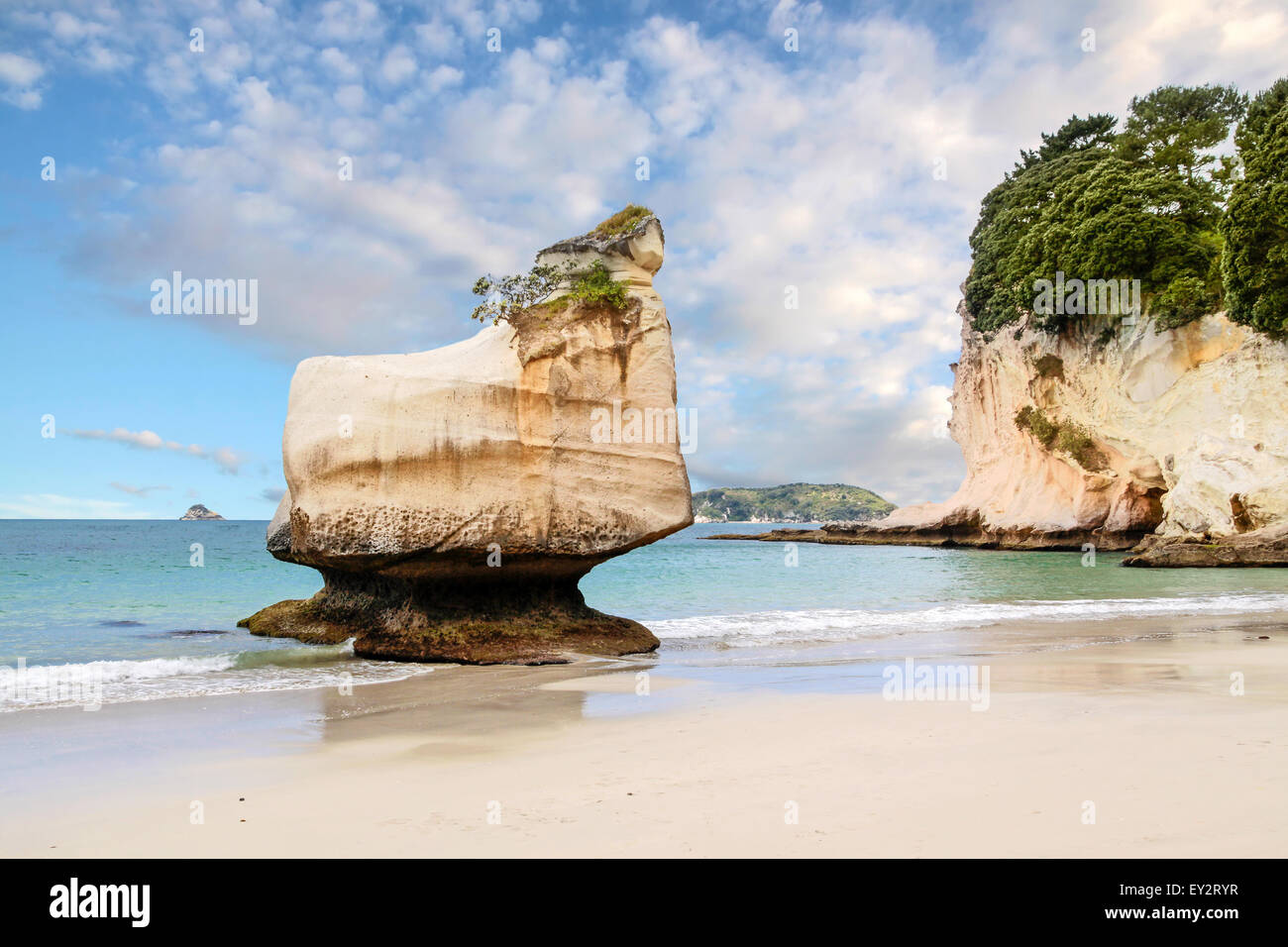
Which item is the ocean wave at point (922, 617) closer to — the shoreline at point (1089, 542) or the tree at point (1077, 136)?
the shoreline at point (1089, 542)

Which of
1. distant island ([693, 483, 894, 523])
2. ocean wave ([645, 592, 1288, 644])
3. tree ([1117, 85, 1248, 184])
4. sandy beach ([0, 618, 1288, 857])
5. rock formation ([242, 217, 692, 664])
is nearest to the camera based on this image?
sandy beach ([0, 618, 1288, 857])

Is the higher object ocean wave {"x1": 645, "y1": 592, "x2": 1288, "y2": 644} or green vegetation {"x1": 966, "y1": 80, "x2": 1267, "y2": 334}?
green vegetation {"x1": 966, "y1": 80, "x2": 1267, "y2": 334}

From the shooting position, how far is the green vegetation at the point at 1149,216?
29562 mm

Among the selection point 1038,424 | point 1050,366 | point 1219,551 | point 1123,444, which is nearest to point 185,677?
point 1219,551

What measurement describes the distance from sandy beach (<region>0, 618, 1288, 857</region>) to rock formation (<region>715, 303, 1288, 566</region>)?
29.6m

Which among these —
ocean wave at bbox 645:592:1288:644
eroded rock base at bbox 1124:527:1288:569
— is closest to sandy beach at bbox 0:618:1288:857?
ocean wave at bbox 645:592:1288:644

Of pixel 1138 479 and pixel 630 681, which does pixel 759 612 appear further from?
pixel 1138 479

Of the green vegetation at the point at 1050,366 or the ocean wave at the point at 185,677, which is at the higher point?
the green vegetation at the point at 1050,366

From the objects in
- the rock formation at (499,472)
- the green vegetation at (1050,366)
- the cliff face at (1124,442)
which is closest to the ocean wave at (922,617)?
the rock formation at (499,472)

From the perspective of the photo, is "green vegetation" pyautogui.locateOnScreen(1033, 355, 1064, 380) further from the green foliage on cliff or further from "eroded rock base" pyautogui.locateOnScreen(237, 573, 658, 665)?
"eroded rock base" pyautogui.locateOnScreen(237, 573, 658, 665)

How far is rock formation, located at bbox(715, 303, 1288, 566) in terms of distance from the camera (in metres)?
33.0

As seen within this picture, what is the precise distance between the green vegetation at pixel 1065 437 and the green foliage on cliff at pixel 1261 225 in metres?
15.8

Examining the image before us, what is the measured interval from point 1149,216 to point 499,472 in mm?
35958

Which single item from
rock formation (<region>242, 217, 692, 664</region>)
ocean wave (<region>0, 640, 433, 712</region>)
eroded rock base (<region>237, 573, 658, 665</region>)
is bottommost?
ocean wave (<region>0, 640, 433, 712</region>)
